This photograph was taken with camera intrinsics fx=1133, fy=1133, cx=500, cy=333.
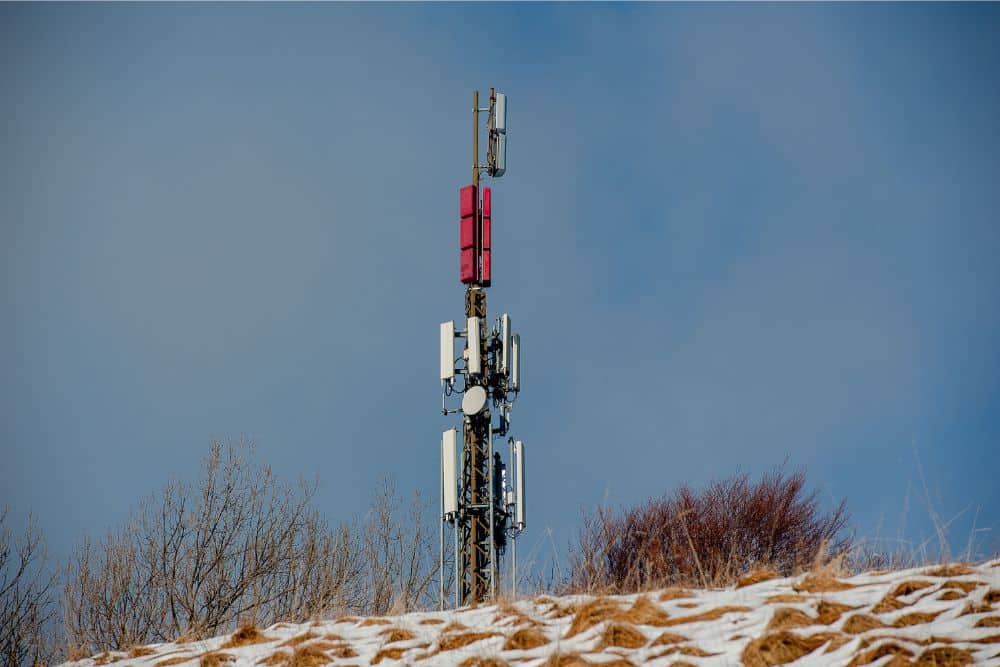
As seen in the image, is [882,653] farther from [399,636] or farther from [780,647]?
[399,636]

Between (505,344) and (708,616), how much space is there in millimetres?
11663

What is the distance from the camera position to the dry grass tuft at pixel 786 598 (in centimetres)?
710

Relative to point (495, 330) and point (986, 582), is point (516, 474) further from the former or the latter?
point (986, 582)

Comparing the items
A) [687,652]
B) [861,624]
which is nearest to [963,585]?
[861,624]

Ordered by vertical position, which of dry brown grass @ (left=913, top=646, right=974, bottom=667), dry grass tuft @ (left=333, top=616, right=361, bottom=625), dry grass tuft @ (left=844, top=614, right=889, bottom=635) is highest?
dry grass tuft @ (left=333, top=616, right=361, bottom=625)

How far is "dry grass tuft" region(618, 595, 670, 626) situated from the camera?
719 centimetres

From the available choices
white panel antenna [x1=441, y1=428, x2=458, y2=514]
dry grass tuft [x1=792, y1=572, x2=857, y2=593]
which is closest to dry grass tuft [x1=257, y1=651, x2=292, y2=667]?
dry grass tuft [x1=792, y1=572, x2=857, y2=593]

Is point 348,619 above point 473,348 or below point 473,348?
below

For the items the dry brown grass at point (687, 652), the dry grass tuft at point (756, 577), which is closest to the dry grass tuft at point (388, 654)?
the dry brown grass at point (687, 652)

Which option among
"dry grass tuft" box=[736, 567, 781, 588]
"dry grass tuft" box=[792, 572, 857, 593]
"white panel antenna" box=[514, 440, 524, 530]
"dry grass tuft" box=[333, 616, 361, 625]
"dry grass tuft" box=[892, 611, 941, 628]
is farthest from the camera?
"white panel antenna" box=[514, 440, 524, 530]

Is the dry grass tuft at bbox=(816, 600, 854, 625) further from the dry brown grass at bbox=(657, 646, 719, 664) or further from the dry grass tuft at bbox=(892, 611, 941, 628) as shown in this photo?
the dry brown grass at bbox=(657, 646, 719, 664)

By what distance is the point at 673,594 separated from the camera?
7.75m

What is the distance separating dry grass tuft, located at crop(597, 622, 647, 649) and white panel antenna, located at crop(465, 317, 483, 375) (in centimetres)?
1189

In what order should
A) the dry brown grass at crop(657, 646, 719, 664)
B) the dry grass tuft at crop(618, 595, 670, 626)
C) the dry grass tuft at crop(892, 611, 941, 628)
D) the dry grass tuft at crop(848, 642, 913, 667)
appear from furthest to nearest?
the dry grass tuft at crop(618, 595, 670, 626), the dry brown grass at crop(657, 646, 719, 664), the dry grass tuft at crop(892, 611, 941, 628), the dry grass tuft at crop(848, 642, 913, 667)
